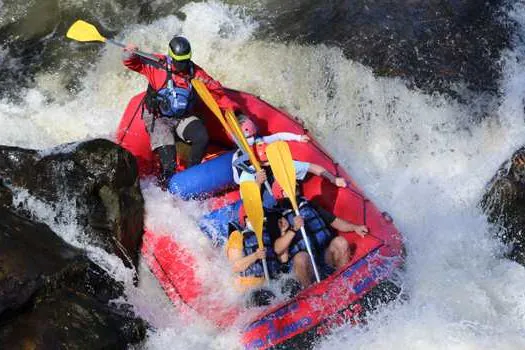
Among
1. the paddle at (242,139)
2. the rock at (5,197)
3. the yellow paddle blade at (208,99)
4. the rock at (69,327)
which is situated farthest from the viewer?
the yellow paddle blade at (208,99)

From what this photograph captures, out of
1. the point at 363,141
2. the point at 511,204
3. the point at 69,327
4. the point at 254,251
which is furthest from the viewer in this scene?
the point at 363,141

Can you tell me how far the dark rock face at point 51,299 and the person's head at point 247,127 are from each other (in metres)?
1.54

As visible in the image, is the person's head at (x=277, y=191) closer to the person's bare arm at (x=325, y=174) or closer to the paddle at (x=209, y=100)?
the person's bare arm at (x=325, y=174)

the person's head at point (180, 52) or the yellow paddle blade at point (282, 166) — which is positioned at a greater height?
the person's head at point (180, 52)

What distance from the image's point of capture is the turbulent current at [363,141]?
4.00m

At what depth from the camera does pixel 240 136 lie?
4723mm

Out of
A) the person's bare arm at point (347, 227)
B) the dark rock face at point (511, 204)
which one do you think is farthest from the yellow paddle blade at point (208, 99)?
the dark rock face at point (511, 204)

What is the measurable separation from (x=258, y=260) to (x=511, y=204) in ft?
6.41

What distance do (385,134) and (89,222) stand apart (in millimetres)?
2666

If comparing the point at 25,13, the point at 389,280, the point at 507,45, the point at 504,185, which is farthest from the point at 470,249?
the point at 25,13

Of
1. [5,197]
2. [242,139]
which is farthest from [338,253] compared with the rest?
→ [5,197]

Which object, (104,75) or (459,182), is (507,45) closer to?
(459,182)

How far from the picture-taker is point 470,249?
4938 mm

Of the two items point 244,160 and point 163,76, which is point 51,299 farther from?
point 163,76
